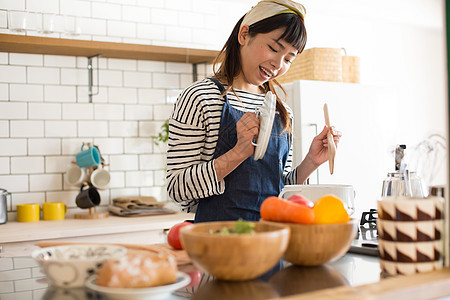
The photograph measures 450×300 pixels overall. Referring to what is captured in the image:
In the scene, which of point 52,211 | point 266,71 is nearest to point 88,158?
point 52,211

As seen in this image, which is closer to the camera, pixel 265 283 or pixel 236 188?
pixel 265 283

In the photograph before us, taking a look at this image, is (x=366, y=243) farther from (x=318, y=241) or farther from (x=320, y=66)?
(x=320, y=66)

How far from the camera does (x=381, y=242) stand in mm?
1229

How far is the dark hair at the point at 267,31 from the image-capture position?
6.31 ft

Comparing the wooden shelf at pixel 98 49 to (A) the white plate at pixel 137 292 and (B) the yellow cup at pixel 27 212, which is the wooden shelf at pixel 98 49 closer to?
(B) the yellow cup at pixel 27 212

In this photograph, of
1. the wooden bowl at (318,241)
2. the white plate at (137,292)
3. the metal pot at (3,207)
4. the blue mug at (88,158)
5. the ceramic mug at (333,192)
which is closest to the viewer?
the white plate at (137,292)

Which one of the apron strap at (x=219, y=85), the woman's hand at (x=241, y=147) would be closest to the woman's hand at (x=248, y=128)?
the woman's hand at (x=241, y=147)

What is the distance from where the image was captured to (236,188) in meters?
1.92

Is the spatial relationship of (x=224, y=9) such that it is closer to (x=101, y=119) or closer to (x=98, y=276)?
(x=101, y=119)

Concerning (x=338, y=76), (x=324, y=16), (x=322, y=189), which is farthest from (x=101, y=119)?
(x=322, y=189)

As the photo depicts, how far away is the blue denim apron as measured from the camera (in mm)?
1912

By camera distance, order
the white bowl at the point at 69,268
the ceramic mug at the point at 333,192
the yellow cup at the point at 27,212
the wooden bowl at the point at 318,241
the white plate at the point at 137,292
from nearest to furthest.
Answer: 1. the white plate at the point at 137,292
2. the white bowl at the point at 69,268
3. the wooden bowl at the point at 318,241
4. the ceramic mug at the point at 333,192
5. the yellow cup at the point at 27,212

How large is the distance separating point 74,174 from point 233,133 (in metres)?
2.02

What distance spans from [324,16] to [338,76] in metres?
1.22
